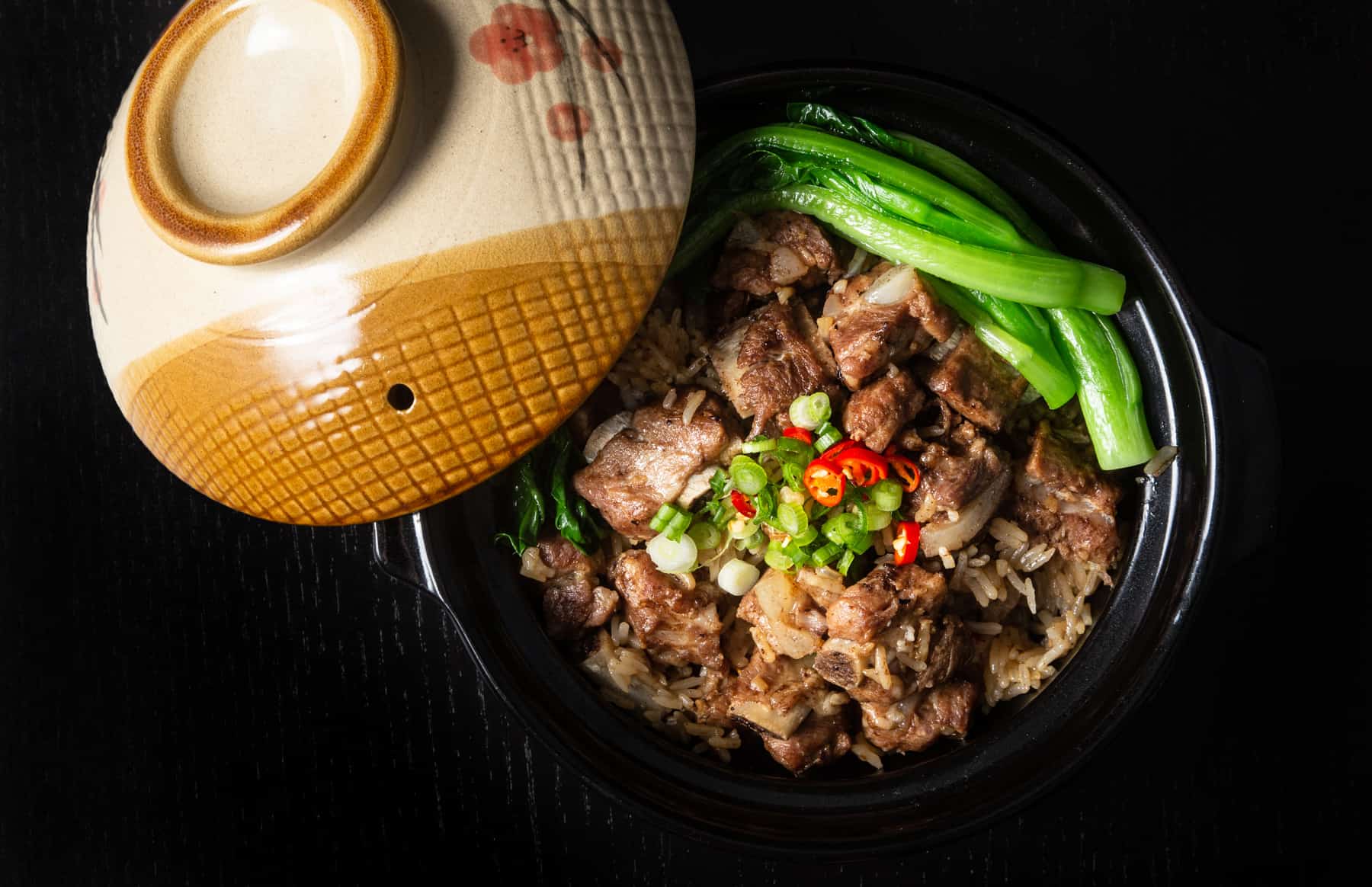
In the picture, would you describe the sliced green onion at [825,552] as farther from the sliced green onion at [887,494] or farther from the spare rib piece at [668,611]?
the spare rib piece at [668,611]

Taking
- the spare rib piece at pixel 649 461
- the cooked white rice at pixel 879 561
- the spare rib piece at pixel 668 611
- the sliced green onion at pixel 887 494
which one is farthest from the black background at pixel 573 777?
the sliced green onion at pixel 887 494

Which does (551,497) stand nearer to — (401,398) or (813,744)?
(401,398)

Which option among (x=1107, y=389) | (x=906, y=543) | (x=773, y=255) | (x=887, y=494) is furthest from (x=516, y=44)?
(x=1107, y=389)

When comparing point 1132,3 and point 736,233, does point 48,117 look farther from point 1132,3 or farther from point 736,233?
point 1132,3

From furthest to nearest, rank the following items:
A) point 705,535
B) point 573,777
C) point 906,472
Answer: point 573,777, point 705,535, point 906,472

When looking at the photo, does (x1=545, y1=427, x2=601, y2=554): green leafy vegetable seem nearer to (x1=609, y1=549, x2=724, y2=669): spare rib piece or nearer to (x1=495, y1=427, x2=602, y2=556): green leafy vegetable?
(x1=495, y1=427, x2=602, y2=556): green leafy vegetable

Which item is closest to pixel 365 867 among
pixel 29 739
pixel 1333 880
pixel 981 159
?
pixel 29 739
